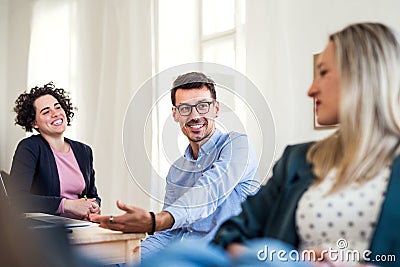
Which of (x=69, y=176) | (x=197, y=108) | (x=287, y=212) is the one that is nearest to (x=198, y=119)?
(x=197, y=108)

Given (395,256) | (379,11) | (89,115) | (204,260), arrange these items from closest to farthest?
(204,260) < (395,256) < (379,11) < (89,115)

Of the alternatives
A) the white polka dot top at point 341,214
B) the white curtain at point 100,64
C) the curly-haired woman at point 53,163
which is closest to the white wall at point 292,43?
the white polka dot top at point 341,214

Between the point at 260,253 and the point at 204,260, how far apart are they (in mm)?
67

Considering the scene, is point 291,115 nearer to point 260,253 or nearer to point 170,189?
point 170,189

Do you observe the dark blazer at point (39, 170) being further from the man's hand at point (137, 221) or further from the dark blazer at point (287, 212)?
the dark blazer at point (287, 212)

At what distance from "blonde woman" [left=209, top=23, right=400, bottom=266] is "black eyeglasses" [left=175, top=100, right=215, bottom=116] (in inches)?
11.3

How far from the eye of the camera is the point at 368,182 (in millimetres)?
400

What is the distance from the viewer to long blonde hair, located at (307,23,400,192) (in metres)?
0.41

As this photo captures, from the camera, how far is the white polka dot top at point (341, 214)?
394 millimetres

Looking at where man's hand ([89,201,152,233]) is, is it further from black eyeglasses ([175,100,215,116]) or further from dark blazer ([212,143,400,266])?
dark blazer ([212,143,400,266])

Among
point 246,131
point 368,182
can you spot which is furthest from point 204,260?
point 246,131

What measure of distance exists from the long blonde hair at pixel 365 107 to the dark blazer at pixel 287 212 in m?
0.02

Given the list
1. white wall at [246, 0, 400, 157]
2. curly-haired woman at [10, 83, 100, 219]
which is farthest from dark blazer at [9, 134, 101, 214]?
white wall at [246, 0, 400, 157]

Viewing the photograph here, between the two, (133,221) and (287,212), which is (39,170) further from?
(287,212)
